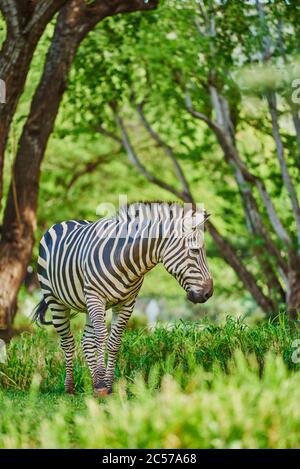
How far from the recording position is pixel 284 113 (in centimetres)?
1684

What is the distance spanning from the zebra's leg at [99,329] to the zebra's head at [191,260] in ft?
2.42

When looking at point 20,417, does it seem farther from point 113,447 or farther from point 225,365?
point 225,365

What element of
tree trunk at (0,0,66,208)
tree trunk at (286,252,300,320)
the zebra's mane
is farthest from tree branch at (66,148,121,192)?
the zebra's mane

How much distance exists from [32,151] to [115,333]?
4.40 m

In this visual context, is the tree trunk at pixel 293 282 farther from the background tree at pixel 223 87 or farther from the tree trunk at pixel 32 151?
the tree trunk at pixel 32 151

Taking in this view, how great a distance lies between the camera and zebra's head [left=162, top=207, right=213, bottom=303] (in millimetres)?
8039

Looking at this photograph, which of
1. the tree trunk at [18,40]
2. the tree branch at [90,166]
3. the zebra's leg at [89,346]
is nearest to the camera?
the zebra's leg at [89,346]

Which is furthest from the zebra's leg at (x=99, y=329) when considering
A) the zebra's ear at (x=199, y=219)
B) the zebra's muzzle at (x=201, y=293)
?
the zebra's ear at (x=199, y=219)

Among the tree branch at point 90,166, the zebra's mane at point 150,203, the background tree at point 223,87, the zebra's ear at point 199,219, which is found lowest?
the zebra's ear at point 199,219

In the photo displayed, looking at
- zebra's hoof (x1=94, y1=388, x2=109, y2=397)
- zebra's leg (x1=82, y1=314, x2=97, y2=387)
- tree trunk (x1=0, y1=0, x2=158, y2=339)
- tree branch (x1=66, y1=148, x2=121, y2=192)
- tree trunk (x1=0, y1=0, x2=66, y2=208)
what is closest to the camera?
zebra's hoof (x1=94, y1=388, x2=109, y2=397)

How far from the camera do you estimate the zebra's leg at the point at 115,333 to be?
8742 mm

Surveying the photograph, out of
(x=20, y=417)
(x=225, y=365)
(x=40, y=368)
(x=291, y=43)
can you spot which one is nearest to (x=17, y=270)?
(x=40, y=368)

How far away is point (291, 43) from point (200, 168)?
6222 mm

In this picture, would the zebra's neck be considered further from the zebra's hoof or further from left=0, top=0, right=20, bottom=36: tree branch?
left=0, top=0, right=20, bottom=36: tree branch
